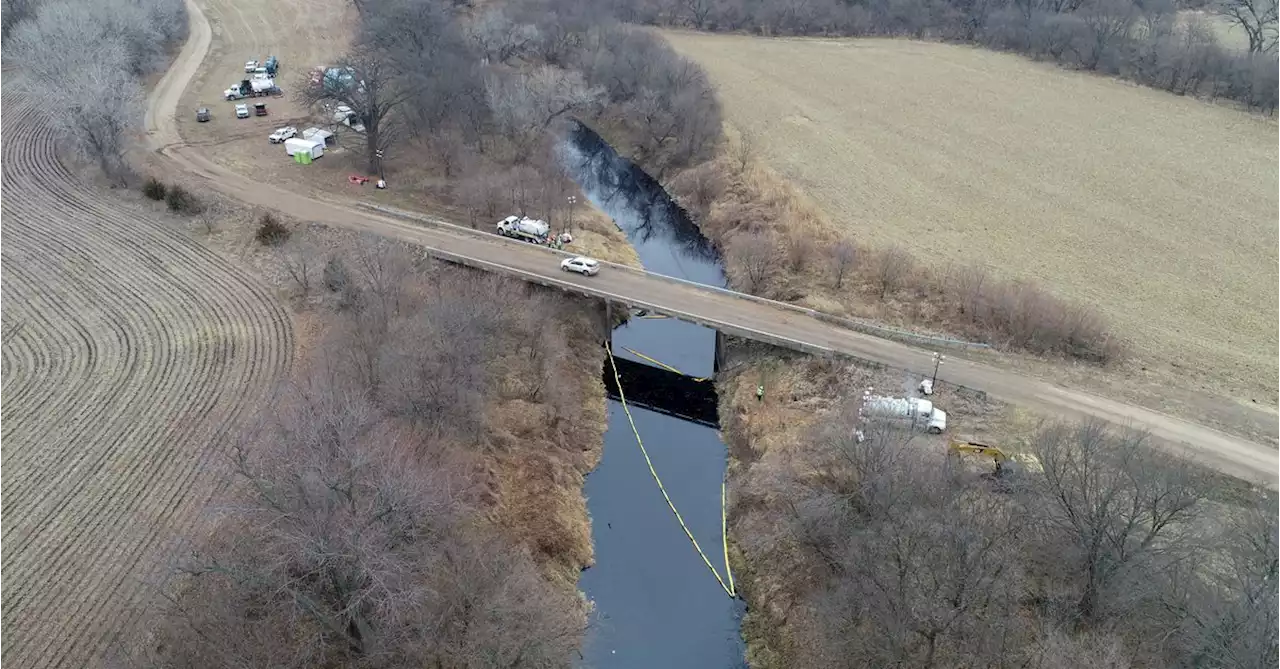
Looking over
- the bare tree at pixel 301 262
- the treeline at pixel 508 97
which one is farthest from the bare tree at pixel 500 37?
the bare tree at pixel 301 262

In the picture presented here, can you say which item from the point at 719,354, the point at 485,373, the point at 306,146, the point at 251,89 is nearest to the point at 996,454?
the point at 719,354

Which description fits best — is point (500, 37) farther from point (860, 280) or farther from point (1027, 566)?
point (1027, 566)

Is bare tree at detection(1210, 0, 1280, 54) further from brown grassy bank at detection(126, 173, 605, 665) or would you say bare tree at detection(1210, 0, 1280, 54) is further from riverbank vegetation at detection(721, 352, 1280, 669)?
brown grassy bank at detection(126, 173, 605, 665)

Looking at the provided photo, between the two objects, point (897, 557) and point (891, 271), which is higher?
point (897, 557)

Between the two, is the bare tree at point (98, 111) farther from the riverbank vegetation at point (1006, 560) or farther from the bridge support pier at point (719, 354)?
the riverbank vegetation at point (1006, 560)

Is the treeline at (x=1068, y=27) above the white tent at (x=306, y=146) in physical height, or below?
above

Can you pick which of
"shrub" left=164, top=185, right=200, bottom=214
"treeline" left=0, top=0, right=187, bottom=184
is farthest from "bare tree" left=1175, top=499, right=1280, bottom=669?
"treeline" left=0, top=0, right=187, bottom=184
